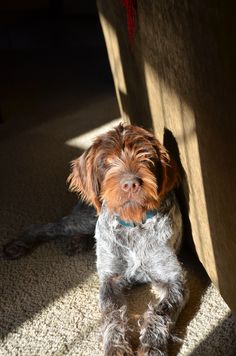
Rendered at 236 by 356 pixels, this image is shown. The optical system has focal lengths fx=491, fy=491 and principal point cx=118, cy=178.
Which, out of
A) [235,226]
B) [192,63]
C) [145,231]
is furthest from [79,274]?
[192,63]

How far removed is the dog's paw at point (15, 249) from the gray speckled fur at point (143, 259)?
0.47 metres

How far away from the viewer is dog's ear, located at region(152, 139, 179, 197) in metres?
1.79

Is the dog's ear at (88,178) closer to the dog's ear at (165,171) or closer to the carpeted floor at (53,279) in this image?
the dog's ear at (165,171)

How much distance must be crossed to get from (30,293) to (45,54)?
12.0ft

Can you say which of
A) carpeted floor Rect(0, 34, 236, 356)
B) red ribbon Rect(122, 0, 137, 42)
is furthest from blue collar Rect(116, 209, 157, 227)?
red ribbon Rect(122, 0, 137, 42)

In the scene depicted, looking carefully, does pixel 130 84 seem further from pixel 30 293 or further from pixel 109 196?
pixel 30 293

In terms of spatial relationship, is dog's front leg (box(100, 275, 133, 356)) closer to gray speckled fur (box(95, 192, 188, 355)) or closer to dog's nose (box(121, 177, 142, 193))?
gray speckled fur (box(95, 192, 188, 355))

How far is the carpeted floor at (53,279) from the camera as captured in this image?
1.80 metres

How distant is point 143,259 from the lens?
1.95 m

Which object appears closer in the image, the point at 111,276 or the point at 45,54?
the point at 111,276

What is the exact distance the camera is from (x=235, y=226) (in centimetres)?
143

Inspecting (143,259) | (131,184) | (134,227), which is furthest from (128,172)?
(143,259)

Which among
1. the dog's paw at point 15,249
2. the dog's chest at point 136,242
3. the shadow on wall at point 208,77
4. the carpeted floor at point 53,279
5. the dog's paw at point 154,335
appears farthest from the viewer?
the dog's paw at point 15,249

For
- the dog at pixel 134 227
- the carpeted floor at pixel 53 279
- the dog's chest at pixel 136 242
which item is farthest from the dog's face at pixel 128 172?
the carpeted floor at pixel 53 279
